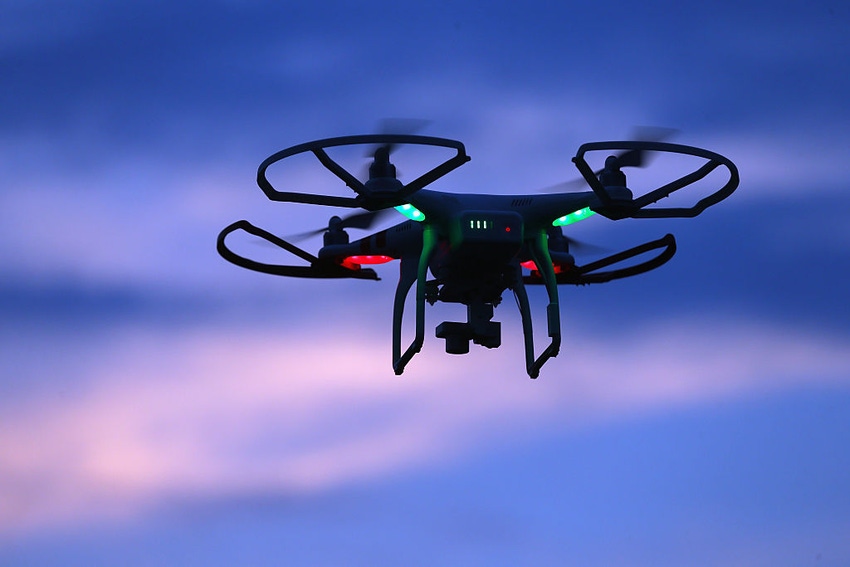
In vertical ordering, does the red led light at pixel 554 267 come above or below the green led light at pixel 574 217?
below

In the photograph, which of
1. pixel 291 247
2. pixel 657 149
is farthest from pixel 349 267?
pixel 657 149

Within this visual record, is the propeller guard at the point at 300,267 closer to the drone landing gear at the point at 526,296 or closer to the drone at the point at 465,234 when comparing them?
the drone at the point at 465,234

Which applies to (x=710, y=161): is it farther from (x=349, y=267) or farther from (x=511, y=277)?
(x=349, y=267)

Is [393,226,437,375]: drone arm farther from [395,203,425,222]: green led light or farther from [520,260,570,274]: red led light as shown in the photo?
[520,260,570,274]: red led light

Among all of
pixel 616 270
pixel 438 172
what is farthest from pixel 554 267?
pixel 438 172

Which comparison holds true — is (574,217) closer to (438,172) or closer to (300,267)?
(438,172)

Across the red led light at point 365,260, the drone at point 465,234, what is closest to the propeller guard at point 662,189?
the drone at point 465,234
